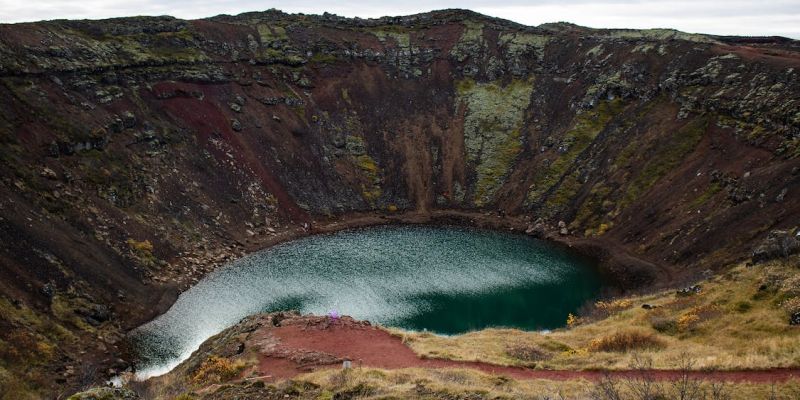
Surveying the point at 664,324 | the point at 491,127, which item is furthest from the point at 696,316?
the point at 491,127

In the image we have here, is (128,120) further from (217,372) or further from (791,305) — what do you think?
(791,305)

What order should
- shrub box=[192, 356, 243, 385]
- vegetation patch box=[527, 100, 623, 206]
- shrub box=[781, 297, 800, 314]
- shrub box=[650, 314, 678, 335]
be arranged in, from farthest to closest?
vegetation patch box=[527, 100, 623, 206] → shrub box=[650, 314, 678, 335] → shrub box=[781, 297, 800, 314] → shrub box=[192, 356, 243, 385]

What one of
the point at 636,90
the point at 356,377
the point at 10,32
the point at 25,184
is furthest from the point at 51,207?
the point at 636,90

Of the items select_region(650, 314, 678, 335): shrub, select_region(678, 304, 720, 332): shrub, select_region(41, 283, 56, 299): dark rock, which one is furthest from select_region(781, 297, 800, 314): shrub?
select_region(41, 283, 56, 299): dark rock

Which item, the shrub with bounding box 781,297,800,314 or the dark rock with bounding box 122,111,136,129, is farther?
the dark rock with bounding box 122,111,136,129

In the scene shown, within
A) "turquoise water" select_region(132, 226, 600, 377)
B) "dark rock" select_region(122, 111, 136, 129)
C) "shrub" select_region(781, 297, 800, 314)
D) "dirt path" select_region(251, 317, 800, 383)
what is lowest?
"turquoise water" select_region(132, 226, 600, 377)

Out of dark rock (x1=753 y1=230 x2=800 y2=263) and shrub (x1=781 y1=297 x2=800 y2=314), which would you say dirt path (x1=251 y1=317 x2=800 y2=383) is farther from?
dark rock (x1=753 y1=230 x2=800 y2=263)
